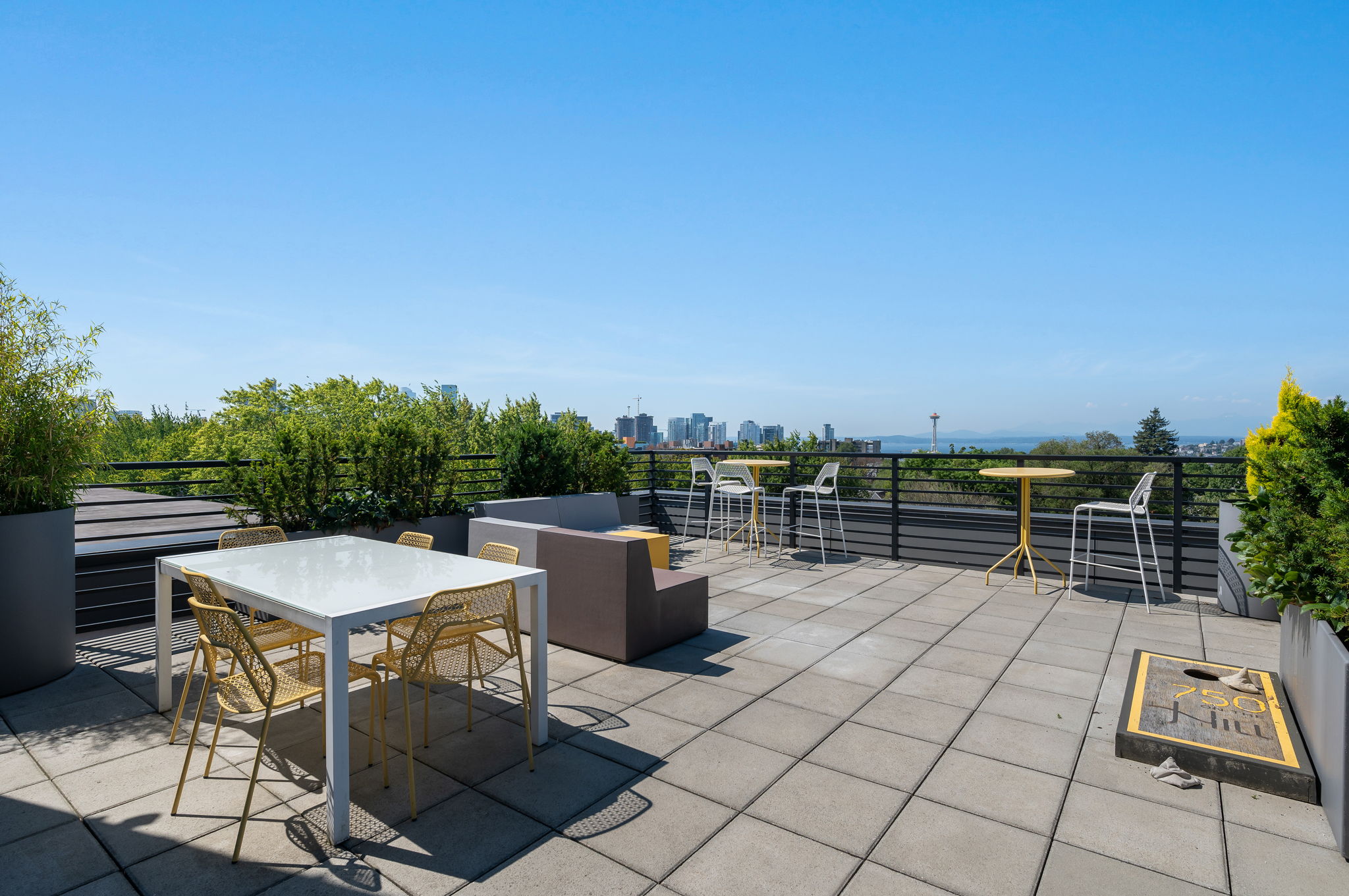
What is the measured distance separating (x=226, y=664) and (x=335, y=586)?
1999 millimetres

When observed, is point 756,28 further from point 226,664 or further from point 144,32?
point 226,664

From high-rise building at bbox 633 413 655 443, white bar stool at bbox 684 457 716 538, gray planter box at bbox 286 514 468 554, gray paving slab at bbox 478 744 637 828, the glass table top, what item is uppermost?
high-rise building at bbox 633 413 655 443

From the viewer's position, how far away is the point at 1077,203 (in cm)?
1795

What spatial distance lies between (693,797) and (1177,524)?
5704 mm

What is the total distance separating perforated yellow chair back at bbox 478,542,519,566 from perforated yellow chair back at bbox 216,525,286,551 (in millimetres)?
1236

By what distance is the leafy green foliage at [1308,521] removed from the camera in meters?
2.26

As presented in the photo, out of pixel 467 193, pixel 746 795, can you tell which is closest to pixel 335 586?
pixel 746 795

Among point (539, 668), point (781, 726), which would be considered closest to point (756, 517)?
point (781, 726)

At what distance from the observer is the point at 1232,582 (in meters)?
5.10

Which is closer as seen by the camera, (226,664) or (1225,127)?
(226,664)

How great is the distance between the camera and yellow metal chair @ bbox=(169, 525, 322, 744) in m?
2.85

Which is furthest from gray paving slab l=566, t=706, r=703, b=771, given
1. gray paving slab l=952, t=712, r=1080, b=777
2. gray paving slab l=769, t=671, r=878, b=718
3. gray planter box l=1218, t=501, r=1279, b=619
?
gray planter box l=1218, t=501, r=1279, b=619

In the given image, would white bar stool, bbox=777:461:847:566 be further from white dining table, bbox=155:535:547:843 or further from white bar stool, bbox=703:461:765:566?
white dining table, bbox=155:535:547:843

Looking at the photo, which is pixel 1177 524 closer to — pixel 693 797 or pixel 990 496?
pixel 990 496
